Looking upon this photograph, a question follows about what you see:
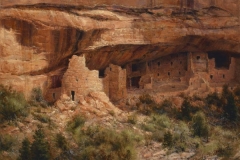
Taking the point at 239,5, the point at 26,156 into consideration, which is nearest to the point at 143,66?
the point at 239,5

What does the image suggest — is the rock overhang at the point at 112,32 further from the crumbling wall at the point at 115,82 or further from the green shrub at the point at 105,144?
the green shrub at the point at 105,144

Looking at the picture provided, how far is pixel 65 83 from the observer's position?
16781 millimetres

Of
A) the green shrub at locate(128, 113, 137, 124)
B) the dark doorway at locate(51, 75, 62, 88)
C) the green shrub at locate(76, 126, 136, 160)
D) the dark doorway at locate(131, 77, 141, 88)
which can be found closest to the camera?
the green shrub at locate(76, 126, 136, 160)

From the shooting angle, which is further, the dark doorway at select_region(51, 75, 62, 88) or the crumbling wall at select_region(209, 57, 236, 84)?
the crumbling wall at select_region(209, 57, 236, 84)

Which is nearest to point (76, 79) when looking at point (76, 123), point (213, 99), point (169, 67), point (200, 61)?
point (76, 123)

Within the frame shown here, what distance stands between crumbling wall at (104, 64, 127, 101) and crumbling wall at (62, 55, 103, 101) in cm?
145

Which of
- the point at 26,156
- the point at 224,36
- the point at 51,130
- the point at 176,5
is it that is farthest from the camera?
the point at 224,36

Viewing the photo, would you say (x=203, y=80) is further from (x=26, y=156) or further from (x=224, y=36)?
(x=26, y=156)

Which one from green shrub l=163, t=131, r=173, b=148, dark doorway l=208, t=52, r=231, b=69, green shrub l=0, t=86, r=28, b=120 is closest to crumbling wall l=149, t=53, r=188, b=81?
dark doorway l=208, t=52, r=231, b=69

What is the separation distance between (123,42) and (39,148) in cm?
499

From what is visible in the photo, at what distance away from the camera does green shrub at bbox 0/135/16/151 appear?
14.2 metres

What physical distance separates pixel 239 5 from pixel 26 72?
23.5 ft

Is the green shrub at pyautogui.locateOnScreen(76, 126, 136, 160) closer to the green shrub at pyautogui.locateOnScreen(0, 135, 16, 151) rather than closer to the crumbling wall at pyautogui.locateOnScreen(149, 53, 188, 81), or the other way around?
the green shrub at pyautogui.locateOnScreen(0, 135, 16, 151)

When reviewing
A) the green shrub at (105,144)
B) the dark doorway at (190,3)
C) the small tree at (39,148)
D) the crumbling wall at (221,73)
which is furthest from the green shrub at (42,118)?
the crumbling wall at (221,73)
